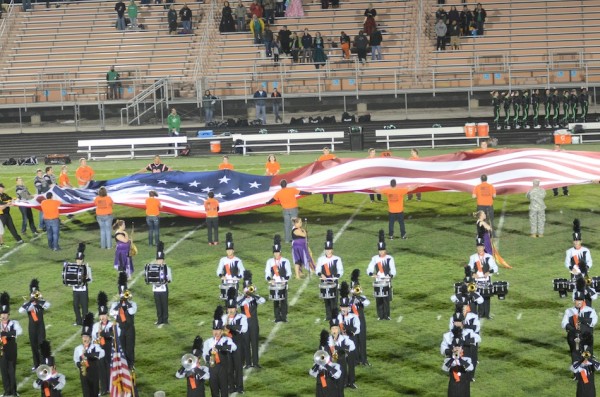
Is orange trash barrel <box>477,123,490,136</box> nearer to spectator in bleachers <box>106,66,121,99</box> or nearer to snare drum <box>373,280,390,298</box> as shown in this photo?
spectator in bleachers <box>106,66,121,99</box>

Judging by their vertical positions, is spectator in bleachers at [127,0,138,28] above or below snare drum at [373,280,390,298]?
above

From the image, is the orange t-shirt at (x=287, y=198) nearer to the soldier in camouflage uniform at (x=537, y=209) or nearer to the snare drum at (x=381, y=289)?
the soldier in camouflage uniform at (x=537, y=209)

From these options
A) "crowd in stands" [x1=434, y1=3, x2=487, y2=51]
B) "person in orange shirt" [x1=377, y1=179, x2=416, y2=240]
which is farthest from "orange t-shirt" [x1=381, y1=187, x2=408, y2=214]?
"crowd in stands" [x1=434, y1=3, x2=487, y2=51]

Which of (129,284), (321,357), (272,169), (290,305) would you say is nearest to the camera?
(321,357)

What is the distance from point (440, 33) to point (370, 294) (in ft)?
78.0

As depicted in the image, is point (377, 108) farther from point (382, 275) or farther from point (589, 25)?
point (382, 275)

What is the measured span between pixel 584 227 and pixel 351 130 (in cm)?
1358

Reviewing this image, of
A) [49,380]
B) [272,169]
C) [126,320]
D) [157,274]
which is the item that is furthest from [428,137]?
[49,380]

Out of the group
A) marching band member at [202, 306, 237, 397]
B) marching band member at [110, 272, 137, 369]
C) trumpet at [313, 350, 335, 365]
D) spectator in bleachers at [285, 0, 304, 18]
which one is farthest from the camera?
spectator in bleachers at [285, 0, 304, 18]

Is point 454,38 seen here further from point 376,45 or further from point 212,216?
point 212,216

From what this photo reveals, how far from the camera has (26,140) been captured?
4112 centimetres

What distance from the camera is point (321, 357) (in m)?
15.4

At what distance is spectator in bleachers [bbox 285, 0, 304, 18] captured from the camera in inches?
1842

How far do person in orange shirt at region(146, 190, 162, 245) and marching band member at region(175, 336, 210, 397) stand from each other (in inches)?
406
